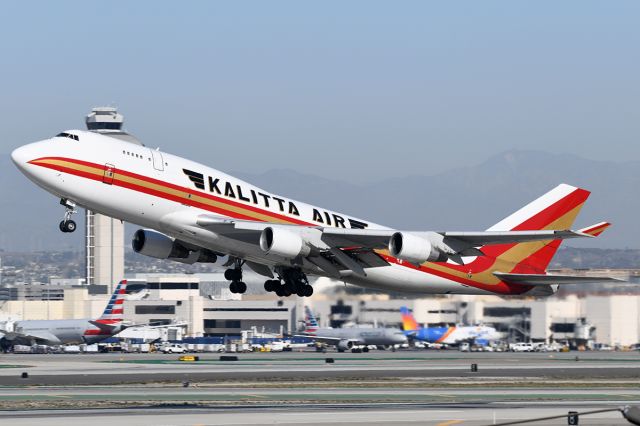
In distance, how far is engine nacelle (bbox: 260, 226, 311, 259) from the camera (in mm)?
46375

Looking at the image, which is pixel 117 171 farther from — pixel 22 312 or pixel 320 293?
pixel 22 312

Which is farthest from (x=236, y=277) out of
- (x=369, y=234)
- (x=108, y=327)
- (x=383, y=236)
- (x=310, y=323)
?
(x=108, y=327)

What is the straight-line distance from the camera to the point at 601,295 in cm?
7788

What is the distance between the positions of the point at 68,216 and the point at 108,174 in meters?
2.72

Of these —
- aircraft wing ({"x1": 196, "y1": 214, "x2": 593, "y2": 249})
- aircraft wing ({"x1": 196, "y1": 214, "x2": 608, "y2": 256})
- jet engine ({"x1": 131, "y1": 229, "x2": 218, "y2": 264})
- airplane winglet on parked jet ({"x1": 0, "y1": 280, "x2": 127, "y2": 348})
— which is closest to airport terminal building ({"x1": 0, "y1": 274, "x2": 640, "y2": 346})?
airplane winglet on parked jet ({"x1": 0, "y1": 280, "x2": 127, "y2": 348})

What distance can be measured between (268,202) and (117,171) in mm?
7646

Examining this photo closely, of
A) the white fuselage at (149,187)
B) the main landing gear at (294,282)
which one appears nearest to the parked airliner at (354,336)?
the main landing gear at (294,282)

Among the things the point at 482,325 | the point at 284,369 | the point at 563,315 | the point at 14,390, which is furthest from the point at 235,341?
the point at 14,390

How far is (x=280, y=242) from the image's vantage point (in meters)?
46.5

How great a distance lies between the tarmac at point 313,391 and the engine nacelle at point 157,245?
6.43 m

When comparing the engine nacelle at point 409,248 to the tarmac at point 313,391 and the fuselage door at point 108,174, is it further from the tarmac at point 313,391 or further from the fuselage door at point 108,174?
the fuselage door at point 108,174

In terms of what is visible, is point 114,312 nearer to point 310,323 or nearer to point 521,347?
point 310,323

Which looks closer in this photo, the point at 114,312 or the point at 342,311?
the point at 342,311

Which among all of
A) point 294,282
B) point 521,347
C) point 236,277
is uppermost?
point 236,277
